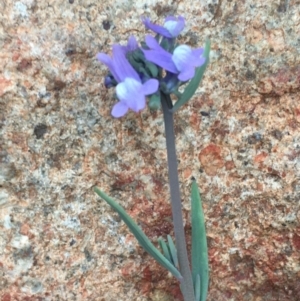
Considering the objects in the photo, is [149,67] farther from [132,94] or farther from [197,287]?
[197,287]

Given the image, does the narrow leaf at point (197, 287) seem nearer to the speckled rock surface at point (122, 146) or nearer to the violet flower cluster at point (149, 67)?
the speckled rock surface at point (122, 146)

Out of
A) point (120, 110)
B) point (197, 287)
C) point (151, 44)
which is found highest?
point (151, 44)

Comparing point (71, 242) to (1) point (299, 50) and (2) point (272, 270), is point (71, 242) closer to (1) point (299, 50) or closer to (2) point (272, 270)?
(2) point (272, 270)

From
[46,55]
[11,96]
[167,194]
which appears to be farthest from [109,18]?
[167,194]

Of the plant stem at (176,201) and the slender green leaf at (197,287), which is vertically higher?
the plant stem at (176,201)

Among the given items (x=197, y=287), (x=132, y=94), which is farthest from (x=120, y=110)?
(x=197, y=287)

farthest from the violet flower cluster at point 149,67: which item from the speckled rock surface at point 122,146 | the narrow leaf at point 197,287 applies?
the narrow leaf at point 197,287

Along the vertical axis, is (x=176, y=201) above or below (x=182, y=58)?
below
